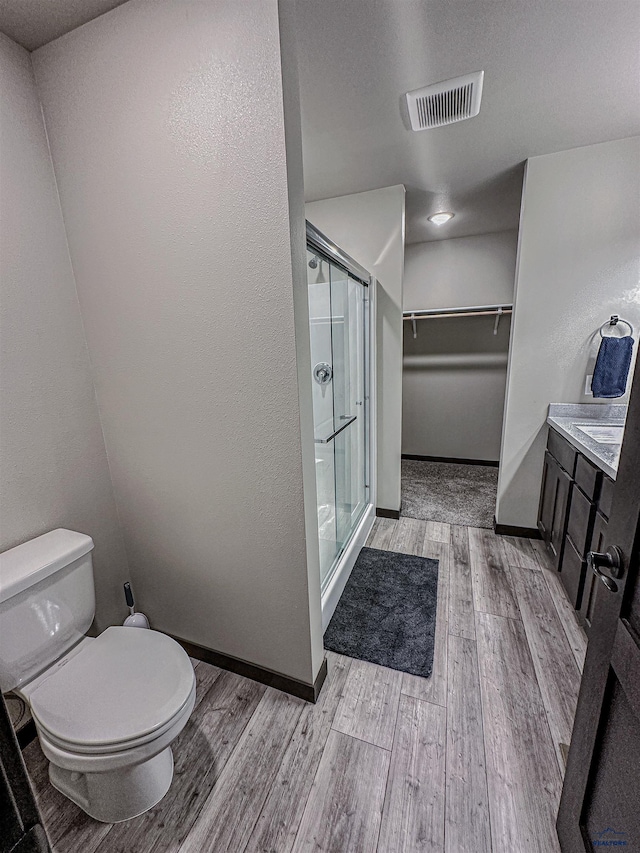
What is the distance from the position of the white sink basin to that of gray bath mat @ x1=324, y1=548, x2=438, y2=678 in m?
1.23

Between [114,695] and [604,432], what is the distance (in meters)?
2.69

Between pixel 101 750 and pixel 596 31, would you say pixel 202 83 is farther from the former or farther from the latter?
pixel 101 750

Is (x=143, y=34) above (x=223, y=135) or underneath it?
above

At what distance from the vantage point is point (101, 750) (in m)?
0.96

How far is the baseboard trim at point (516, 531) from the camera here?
8.55 feet

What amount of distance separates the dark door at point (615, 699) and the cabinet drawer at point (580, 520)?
0.93m

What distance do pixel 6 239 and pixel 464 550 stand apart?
2.90m

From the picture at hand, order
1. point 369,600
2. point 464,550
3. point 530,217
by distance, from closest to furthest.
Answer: point 369,600 < point 530,217 < point 464,550

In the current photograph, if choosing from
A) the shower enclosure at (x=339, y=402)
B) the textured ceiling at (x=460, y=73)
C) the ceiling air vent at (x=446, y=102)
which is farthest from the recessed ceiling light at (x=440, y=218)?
the ceiling air vent at (x=446, y=102)

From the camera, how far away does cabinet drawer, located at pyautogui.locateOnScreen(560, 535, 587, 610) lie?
1741 millimetres

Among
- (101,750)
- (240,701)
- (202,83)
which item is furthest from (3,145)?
(240,701)

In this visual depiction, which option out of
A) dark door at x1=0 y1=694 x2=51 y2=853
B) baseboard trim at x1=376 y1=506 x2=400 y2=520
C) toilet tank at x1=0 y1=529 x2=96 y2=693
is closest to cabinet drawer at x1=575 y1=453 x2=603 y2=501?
baseboard trim at x1=376 y1=506 x2=400 y2=520

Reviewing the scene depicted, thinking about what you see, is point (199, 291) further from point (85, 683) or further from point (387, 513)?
point (387, 513)

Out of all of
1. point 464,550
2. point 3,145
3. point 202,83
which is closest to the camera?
point 202,83
